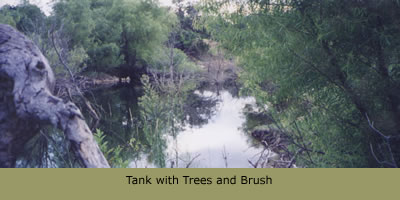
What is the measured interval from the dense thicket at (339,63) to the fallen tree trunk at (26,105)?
209cm

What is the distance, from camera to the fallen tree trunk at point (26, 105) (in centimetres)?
170

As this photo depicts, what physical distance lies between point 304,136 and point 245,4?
2047 mm

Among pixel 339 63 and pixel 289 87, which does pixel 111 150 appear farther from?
pixel 339 63

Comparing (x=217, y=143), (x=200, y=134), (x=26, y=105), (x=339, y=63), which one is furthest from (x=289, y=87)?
(x=200, y=134)

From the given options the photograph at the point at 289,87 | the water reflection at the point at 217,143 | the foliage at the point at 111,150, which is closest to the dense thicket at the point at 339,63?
the photograph at the point at 289,87

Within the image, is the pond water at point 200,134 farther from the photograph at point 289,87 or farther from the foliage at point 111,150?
the foliage at point 111,150

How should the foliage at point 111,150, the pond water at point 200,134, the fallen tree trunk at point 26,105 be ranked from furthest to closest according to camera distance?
the pond water at point 200,134 → the foliage at point 111,150 → the fallen tree trunk at point 26,105

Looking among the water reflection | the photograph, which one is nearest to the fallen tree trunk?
the photograph

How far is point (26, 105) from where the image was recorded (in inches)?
74.7

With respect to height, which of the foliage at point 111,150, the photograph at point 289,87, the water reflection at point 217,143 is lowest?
the water reflection at point 217,143

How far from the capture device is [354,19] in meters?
2.46

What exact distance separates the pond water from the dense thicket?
1.71 meters

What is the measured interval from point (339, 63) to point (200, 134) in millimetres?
6137

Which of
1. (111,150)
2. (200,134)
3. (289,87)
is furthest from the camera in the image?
(200,134)
